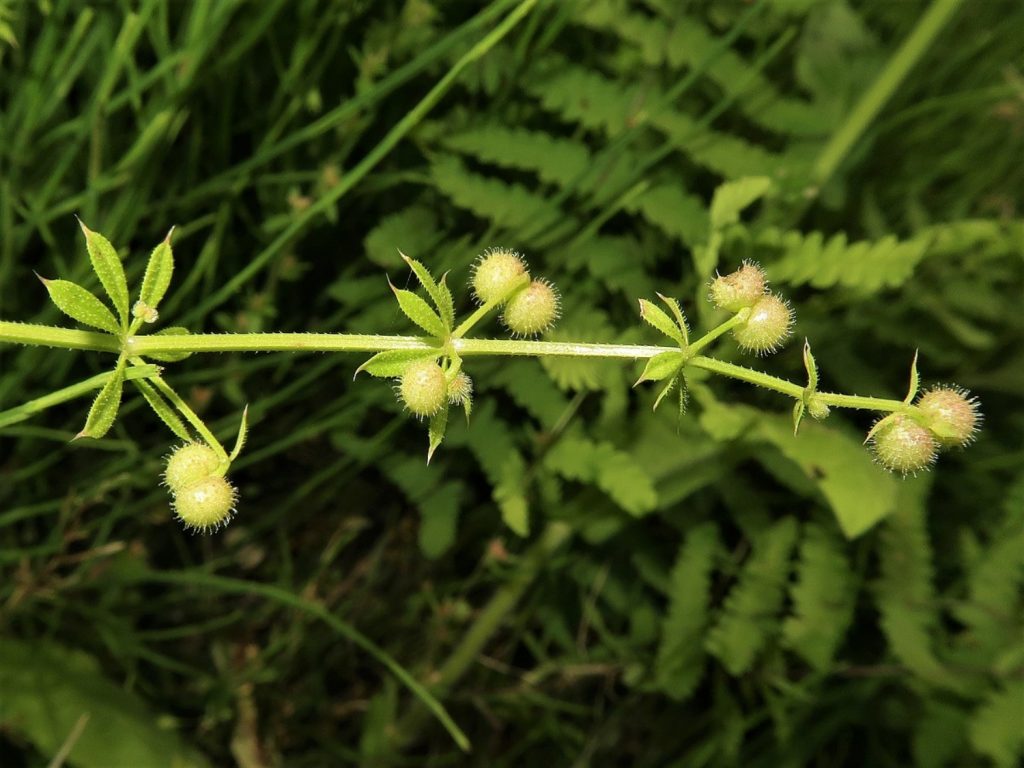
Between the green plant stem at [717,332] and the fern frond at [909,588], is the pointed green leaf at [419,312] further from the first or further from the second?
the fern frond at [909,588]

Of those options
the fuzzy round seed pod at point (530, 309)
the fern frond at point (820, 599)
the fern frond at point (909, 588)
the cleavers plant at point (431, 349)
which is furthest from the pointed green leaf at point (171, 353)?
the fern frond at point (909, 588)

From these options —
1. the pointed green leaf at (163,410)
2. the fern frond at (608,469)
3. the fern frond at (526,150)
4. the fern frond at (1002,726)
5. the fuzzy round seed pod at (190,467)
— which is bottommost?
the fuzzy round seed pod at (190,467)

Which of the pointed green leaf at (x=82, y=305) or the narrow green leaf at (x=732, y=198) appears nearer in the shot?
the pointed green leaf at (x=82, y=305)

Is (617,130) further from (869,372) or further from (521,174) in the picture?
(869,372)

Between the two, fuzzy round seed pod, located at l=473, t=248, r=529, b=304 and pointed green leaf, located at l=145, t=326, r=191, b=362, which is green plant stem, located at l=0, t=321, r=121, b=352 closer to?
pointed green leaf, located at l=145, t=326, r=191, b=362

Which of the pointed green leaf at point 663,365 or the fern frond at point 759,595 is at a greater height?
the fern frond at point 759,595

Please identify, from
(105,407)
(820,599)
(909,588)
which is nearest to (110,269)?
(105,407)

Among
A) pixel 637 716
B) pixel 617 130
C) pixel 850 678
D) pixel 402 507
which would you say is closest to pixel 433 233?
pixel 617 130

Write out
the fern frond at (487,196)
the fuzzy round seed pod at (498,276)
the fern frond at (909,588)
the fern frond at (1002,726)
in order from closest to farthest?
1. the fuzzy round seed pod at (498,276)
2. the fern frond at (487,196)
3. the fern frond at (1002,726)
4. the fern frond at (909,588)
